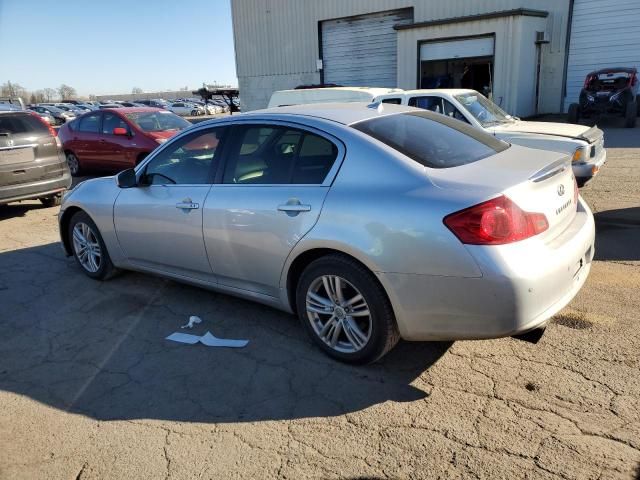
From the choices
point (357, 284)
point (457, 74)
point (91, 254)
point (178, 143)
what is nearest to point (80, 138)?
point (91, 254)

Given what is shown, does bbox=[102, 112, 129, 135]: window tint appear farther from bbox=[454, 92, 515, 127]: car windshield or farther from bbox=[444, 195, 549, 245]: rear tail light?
bbox=[444, 195, 549, 245]: rear tail light

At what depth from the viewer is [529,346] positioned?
350cm

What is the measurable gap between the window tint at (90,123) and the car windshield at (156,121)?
3.55 ft

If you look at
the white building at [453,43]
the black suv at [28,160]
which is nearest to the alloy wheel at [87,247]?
the black suv at [28,160]

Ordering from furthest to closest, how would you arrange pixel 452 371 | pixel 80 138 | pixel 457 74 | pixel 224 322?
1. pixel 457 74
2. pixel 80 138
3. pixel 224 322
4. pixel 452 371

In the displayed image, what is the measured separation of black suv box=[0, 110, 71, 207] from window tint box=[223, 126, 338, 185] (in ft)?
17.8

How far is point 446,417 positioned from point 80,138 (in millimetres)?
11111

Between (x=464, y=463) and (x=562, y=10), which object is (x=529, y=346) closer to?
(x=464, y=463)

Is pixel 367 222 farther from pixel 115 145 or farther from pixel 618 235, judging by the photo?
pixel 115 145

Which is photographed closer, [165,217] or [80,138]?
[165,217]

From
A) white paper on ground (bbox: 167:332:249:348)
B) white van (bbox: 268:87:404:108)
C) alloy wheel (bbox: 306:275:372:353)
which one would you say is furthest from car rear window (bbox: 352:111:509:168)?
white van (bbox: 268:87:404:108)

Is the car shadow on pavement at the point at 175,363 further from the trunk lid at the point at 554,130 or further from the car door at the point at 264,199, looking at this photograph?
the trunk lid at the point at 554,130

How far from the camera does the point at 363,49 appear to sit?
24.7 meters

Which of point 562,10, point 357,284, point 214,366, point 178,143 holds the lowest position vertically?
point 214,366
